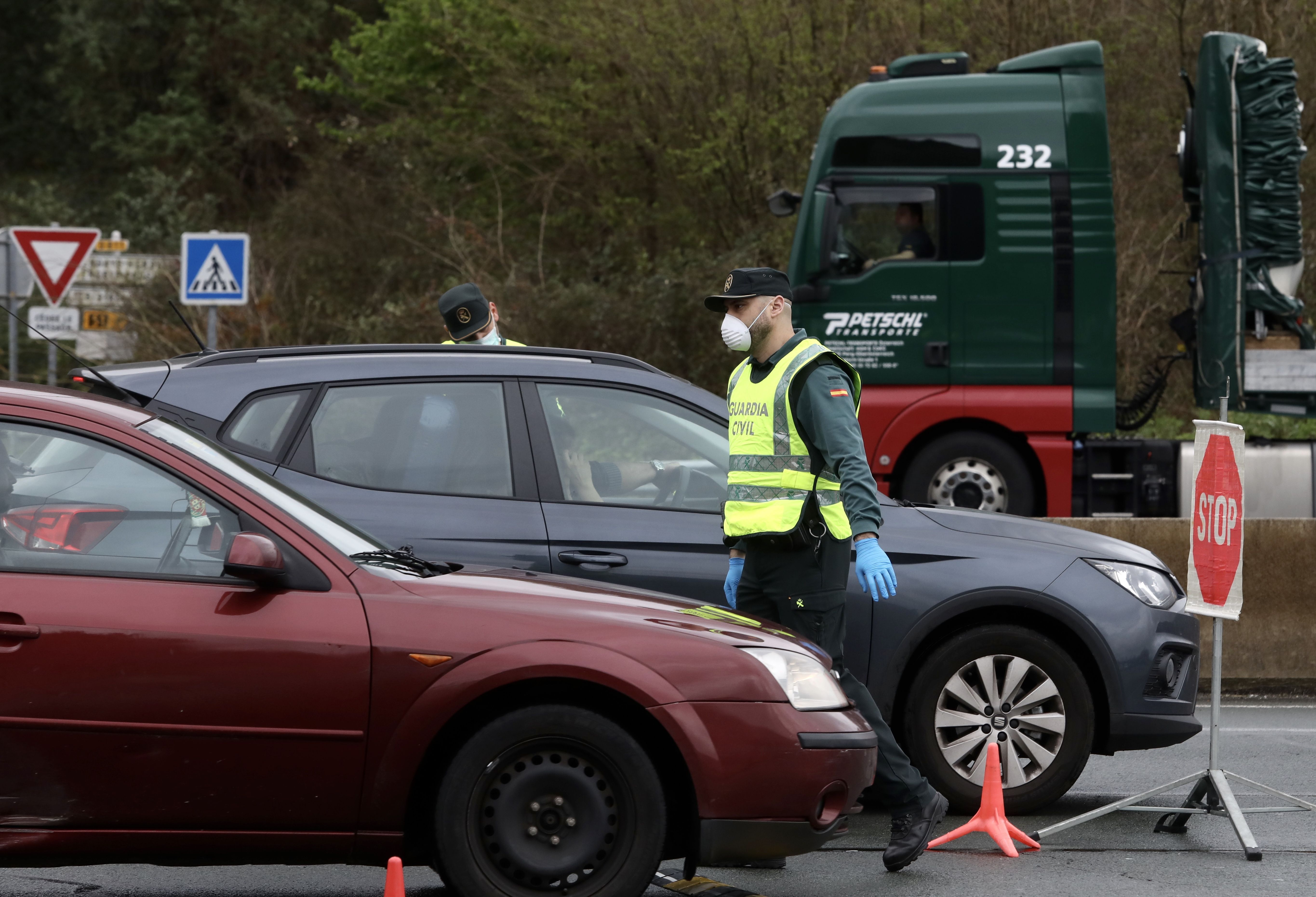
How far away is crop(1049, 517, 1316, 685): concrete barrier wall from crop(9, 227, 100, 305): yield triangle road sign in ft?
30.8

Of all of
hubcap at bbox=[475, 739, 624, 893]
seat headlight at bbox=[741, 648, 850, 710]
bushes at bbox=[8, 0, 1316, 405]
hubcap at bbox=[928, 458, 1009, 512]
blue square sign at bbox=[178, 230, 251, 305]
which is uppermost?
bushes at bbox=[8, 0, 1316, 405]

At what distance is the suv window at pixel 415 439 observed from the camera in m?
6.09

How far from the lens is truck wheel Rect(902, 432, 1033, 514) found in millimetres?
12406

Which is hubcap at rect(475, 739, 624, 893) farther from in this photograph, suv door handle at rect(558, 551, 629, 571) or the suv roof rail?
the suv roof rail

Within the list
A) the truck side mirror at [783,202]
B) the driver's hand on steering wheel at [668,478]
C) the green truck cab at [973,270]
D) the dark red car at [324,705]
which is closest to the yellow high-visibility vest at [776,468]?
the driver's hand on steering wheel at [668,478]

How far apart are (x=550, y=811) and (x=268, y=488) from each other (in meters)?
1.21

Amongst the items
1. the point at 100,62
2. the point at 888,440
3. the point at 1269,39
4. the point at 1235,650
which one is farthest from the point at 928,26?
the point at 100,62

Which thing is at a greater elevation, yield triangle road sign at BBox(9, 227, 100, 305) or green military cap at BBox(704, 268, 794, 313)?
yield triangle road sign at BBox(9, 227, 100, 305)

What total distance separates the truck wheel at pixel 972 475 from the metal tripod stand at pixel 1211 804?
604 cm

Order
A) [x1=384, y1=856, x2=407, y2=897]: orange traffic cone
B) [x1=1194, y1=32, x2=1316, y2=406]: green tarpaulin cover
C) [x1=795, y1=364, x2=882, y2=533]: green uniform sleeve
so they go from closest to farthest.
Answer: [x1=384, y1=856, x2=407, y2=897]: orange traffic cone, [x1=795, y1=364, x2=882, y2=533]: green uniform sleeve, [x1=1194, y1=32, x2=1316, y2=406]: green tarpaulin cover

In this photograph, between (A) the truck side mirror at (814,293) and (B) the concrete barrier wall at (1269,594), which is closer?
(B) the concrete barrier wall at (1269,594)

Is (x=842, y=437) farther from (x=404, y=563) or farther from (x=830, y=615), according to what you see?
(x=404, y=563)

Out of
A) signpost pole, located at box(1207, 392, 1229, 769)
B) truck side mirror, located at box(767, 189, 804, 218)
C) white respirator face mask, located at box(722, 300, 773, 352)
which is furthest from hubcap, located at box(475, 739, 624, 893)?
truck side mirror, located at box(767, 189, 804, 218)

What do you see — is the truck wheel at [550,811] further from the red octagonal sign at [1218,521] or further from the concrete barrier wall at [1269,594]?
the concrete barrier wall at [1269,594]
